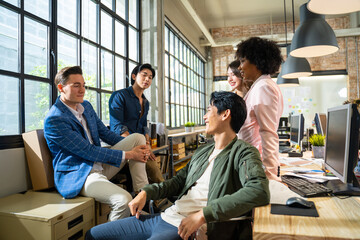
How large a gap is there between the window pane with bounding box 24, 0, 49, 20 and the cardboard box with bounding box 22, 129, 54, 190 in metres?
1.11

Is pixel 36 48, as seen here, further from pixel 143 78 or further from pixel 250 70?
pixel 250 70

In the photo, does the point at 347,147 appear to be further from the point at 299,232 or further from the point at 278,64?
the point at 278,64

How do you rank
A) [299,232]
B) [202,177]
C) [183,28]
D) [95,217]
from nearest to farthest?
[299,232] → [202,177] → [95,217] → [183,28]

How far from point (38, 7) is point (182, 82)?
4.78m

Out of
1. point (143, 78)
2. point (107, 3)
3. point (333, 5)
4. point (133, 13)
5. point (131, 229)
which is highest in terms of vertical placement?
point (133, 13)

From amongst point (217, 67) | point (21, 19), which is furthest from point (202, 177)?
point (217, 67)

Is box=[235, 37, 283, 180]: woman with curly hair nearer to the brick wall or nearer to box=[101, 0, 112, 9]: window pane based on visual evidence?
box=[101, 0, 112, 9]: window pane

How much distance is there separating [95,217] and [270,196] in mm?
1367

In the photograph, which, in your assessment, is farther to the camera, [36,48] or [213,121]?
[36,48]

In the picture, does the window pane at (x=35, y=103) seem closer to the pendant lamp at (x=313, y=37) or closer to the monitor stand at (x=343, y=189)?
the monitor stand at (x=343, y=189)

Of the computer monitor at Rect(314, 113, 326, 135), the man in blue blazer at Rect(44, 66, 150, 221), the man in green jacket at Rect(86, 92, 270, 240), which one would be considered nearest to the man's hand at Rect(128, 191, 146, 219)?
the man in green jacket at Rect(86, 92, 270, 240)

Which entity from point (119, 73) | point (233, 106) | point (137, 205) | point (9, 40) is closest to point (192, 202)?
point (137, 205)

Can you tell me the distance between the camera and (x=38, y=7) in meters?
2.46

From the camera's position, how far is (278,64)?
178 centimetres
